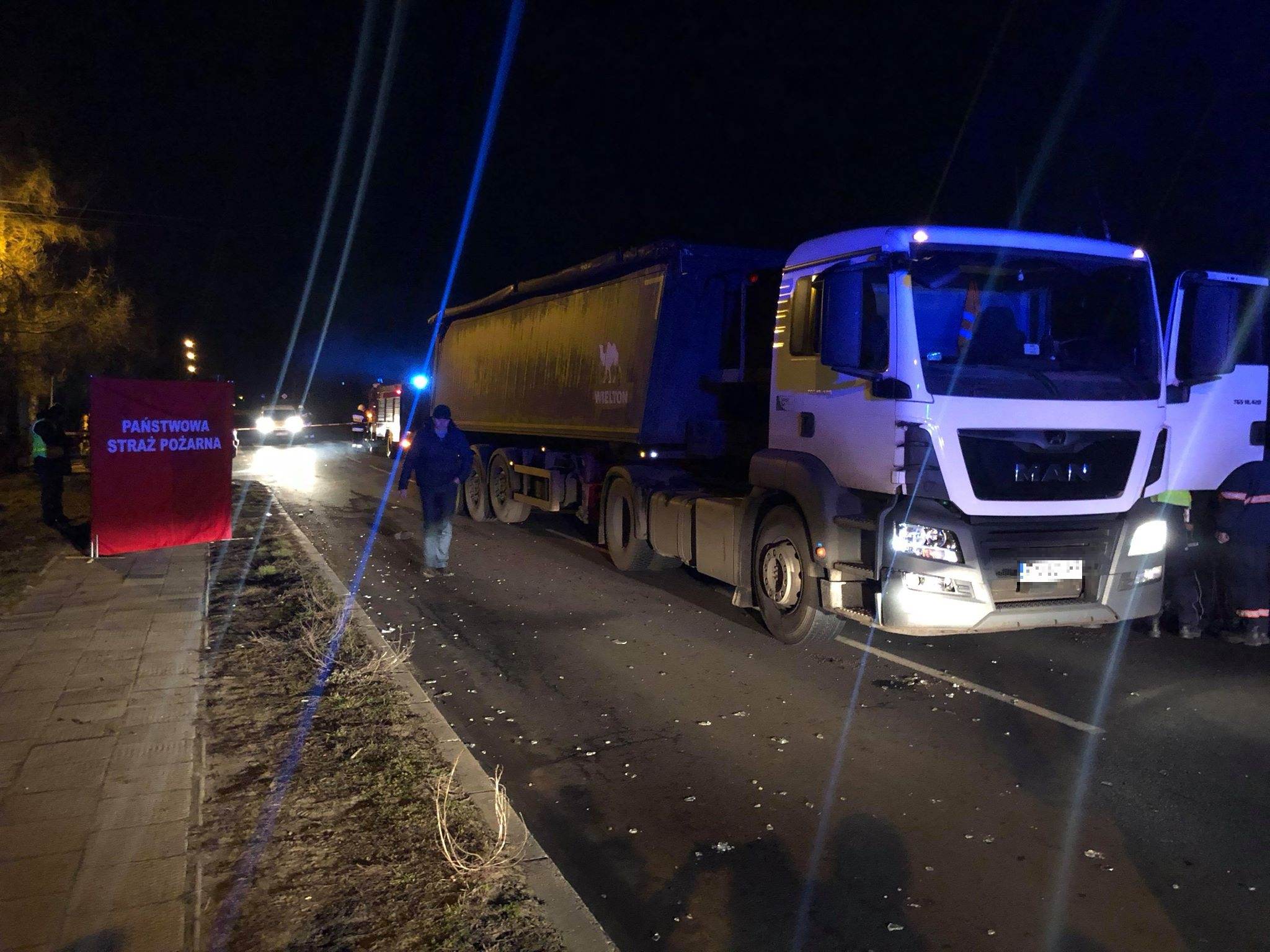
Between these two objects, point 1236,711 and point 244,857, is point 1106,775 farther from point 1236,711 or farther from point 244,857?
point 244,857

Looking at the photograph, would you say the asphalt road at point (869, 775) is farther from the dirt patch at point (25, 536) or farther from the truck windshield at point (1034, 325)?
the dirt patch at point (25, 536)

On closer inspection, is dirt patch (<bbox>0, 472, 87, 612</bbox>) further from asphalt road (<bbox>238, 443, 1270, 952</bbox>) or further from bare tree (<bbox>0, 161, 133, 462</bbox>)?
asphalt road (<bbox>238, 443, 1270, 952</bbox>)

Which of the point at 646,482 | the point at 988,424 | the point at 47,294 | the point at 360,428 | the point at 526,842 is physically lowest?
the point at 360,428

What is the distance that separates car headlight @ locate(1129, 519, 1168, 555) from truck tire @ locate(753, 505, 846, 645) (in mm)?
2170

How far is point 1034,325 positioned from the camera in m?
7.05

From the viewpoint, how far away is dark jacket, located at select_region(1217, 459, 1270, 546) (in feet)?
24.0

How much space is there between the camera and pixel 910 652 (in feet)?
24.9

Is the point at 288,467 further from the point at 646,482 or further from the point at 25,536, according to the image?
the point at 646,482

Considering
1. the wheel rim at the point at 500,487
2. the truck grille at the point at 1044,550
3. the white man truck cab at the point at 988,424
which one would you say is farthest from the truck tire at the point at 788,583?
the wheel rim at the point at 500,487

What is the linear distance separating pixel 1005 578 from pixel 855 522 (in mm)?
1031

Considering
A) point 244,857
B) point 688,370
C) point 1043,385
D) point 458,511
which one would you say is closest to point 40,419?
point 458,511

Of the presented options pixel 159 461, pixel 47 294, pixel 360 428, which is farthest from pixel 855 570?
pixel 360 428

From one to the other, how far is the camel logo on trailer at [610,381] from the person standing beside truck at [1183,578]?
17.8ft

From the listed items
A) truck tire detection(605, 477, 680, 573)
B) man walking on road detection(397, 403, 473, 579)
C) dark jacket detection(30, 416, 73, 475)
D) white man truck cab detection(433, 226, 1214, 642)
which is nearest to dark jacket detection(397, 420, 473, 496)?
man walking on road detection(397, 403, 473, 579)
